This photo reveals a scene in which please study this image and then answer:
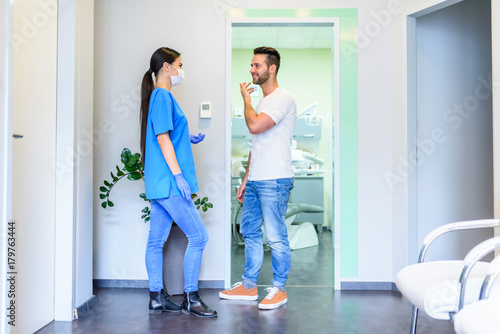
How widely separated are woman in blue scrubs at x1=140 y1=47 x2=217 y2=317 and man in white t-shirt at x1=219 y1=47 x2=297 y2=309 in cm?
42

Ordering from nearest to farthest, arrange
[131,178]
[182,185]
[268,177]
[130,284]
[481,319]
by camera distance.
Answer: [481,319], [182,185], [268,177], [131,178], [130,284]

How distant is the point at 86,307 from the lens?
264 cm

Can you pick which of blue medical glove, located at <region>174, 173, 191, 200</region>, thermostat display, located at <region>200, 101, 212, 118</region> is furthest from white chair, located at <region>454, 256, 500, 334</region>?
thermostat display, located at <region>200, 101, 212, 118</region>

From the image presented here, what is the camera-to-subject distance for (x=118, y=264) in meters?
3.24

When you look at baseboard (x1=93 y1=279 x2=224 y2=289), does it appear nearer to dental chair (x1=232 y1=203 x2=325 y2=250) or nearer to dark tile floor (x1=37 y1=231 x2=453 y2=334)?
dark tile floor (x1=37 y1=231 x2=453 y2=334)

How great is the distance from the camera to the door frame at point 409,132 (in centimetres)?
312

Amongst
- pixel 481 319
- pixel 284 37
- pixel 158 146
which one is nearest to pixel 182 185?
pixel 158 146

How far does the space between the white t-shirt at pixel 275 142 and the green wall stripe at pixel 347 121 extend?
24.5 inches

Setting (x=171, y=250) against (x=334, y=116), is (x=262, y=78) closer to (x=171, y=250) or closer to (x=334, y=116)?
(x=334, y=116)

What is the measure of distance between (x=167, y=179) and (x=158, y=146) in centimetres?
20

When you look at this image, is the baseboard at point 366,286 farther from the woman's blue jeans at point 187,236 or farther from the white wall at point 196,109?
the woman's blue jeans at point 187,236

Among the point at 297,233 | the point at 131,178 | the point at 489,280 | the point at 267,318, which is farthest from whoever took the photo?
the point at 297,233

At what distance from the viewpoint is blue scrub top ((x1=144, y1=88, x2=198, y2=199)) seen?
2418 millimetres

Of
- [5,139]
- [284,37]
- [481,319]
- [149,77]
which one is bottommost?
[481,319]
